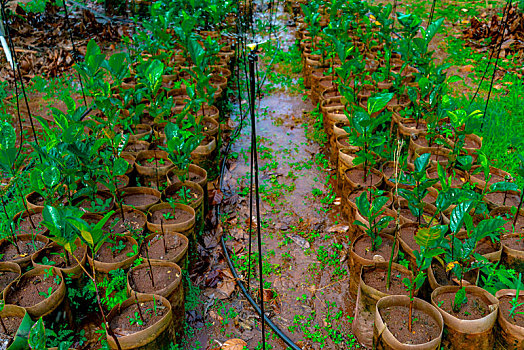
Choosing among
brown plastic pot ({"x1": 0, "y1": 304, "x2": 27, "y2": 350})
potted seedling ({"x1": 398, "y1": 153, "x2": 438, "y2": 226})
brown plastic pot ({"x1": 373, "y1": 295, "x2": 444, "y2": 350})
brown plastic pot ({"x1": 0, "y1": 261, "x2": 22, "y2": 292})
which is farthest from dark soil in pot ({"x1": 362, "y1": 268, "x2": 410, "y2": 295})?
brown plastic pot ({"x1": 0, "y1": 261, "x2": 22, "y2": 292})

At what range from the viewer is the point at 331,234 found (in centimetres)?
337

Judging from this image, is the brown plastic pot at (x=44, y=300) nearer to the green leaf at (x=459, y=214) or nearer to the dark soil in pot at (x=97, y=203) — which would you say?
the dark soil in pot at (x=97, y=203)

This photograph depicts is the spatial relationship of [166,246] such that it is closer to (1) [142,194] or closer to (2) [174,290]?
(2) [174,290]

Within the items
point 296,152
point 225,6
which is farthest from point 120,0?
point 296,152

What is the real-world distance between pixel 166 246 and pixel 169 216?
10.2 inches

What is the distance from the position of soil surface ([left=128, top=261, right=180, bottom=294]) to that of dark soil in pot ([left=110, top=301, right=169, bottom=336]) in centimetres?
9

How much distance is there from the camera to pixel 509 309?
2.20m

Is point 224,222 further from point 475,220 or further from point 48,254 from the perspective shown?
point 475,220

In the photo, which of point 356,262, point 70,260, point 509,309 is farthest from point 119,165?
point 509,309

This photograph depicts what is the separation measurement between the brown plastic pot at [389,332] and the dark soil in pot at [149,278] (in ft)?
3.50

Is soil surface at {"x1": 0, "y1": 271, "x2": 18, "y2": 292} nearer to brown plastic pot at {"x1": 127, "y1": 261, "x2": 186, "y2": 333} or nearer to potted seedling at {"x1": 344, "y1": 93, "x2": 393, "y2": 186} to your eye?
brown plastic pot at {"x1": 127, "y1": 261, "x2": 186, "y2": 333}

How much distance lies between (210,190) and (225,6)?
2.87 m

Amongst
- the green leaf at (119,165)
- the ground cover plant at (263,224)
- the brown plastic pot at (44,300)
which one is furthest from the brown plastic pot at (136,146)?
the brown plastic pot at (44,300)

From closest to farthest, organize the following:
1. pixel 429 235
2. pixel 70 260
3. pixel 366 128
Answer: pixel 429 235 → pixel 70 260 → pixel 366 128
